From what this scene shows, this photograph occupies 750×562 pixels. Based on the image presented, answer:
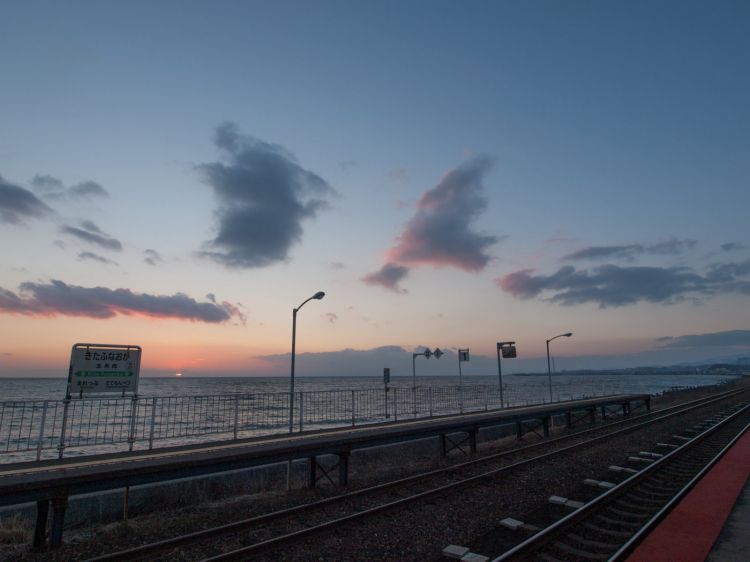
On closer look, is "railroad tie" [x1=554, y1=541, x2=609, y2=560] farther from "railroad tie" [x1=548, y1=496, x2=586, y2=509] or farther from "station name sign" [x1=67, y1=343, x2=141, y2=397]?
"station name sign" [x1=67, y1=343, x2=141, y2=397]

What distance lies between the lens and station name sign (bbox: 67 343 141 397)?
12.8 metres

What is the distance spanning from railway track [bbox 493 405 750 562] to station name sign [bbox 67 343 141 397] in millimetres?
11435

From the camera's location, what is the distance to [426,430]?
14.9 metres

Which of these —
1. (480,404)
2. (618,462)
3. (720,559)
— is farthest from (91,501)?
(480,404)

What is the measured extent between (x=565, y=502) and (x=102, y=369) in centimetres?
1264

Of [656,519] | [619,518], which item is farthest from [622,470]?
[656,519]

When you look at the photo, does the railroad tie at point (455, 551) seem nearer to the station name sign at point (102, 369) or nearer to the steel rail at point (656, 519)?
the steel rail at point (656, 519)

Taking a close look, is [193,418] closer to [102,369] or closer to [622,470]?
[102,369]

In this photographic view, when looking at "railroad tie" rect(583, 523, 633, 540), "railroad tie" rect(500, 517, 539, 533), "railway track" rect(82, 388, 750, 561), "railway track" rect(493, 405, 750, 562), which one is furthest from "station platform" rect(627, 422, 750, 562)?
"railway track" rect(82, 388, 750, 561)

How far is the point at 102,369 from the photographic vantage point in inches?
523

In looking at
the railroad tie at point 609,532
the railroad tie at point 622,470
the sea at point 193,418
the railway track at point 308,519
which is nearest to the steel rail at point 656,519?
the railroad tie at point 609,532

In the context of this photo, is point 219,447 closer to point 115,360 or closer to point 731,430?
point 115,360

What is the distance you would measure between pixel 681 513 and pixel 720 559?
7.79 ft

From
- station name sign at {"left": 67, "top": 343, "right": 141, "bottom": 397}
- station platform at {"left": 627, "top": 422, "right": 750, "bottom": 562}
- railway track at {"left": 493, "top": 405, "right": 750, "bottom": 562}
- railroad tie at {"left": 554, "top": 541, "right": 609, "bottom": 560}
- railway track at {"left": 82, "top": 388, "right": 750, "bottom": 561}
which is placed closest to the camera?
station platform at {"left": 627, "top": 422, "right": 750, "bottom": 562}
